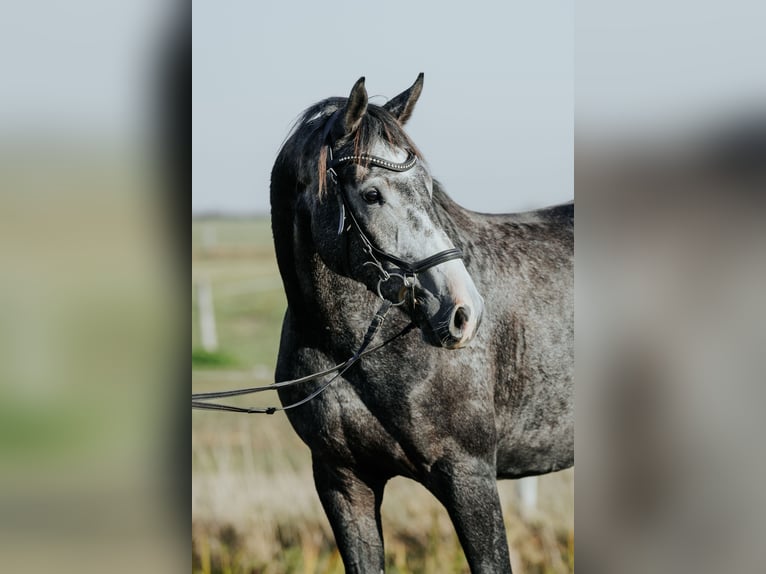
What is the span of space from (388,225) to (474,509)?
3.15 feet

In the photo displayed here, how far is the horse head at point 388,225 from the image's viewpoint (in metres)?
2.26

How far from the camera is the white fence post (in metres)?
3.29

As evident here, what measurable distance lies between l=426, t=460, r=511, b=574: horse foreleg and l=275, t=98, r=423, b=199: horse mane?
3.28 ft

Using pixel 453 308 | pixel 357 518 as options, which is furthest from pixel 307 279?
pixel 357 518

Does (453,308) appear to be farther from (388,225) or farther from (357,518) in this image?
(357,518)

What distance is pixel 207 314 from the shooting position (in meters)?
3.34
